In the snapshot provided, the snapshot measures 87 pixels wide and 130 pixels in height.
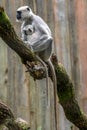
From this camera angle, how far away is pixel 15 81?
177 inches

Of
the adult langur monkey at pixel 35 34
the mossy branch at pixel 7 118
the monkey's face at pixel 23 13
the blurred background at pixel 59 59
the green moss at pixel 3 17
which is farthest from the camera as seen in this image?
the blurred background at pixel 59 59

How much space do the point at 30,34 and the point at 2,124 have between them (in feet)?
3.08

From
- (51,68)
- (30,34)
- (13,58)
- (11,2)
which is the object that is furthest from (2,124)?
(11,2)

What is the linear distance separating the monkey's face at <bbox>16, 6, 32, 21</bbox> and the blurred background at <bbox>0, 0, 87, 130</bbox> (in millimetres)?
261

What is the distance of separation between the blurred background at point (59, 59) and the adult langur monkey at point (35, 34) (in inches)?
11.6

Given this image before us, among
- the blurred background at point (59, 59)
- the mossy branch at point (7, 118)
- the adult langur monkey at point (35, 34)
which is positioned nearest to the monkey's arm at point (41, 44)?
the adult langur monkey at point (35, 34)

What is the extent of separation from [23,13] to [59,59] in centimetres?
53

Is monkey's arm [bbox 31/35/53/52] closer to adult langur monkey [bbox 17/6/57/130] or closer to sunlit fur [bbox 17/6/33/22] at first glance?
adult langur monkey [bbox 17/6/57/130]

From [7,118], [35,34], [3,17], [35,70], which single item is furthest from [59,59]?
[3,17]

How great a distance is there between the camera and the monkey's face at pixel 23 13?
13.8 ft

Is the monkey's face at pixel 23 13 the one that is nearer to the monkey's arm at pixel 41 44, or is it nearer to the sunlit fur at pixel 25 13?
the sunlit fur at pixel 25 13

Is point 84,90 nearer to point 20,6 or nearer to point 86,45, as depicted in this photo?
point 86,45

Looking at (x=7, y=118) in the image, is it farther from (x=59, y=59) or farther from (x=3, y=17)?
(x=59, y=59)

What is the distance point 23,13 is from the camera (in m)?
4.23
